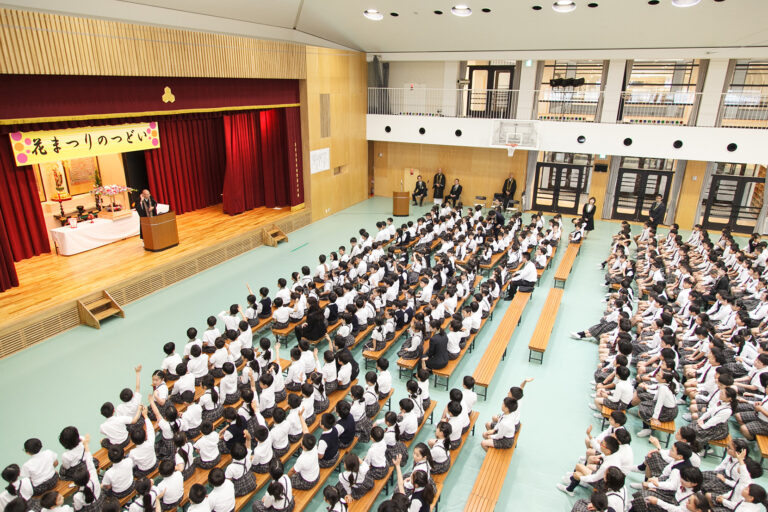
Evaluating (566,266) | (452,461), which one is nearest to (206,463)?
(452,461)

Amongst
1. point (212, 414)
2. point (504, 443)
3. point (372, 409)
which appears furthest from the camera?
point (372, 409)

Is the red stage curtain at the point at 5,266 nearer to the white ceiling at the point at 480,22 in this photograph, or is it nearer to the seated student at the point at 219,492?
the white ceiling at the point at 480,22

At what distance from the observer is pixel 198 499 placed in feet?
14.6

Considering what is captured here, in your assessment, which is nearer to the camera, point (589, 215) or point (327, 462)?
point (327, 462)

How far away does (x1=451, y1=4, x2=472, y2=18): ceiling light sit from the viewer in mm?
12318

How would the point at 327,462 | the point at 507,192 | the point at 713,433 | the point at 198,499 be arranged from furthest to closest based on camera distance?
the point at 507,192, the point at 713,433, the point at 327,462, the point at 198,499

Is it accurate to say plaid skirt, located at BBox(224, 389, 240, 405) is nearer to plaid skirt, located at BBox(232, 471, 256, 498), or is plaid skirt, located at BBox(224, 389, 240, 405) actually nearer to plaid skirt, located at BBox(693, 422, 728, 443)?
plaid skirt, located at BBox(232, 471, 256, 498)

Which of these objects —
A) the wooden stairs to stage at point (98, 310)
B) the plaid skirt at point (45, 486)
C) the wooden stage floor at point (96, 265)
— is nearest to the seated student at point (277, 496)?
the plaid skirt at point (45, 486)

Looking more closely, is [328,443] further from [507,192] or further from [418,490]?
[507,192]

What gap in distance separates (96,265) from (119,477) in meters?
7.47

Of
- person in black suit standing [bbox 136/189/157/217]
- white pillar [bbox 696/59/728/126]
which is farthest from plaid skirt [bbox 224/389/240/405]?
white pillar [bbox 696/59/728/126]

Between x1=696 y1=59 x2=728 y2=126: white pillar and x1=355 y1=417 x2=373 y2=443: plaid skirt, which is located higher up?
x1=696 y1=59 x2=728 y2=126: white pillar

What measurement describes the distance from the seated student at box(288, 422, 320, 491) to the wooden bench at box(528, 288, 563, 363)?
4530 millimetres

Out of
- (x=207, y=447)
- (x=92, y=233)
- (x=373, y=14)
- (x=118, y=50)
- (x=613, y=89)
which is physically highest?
(x=373, y=14)
